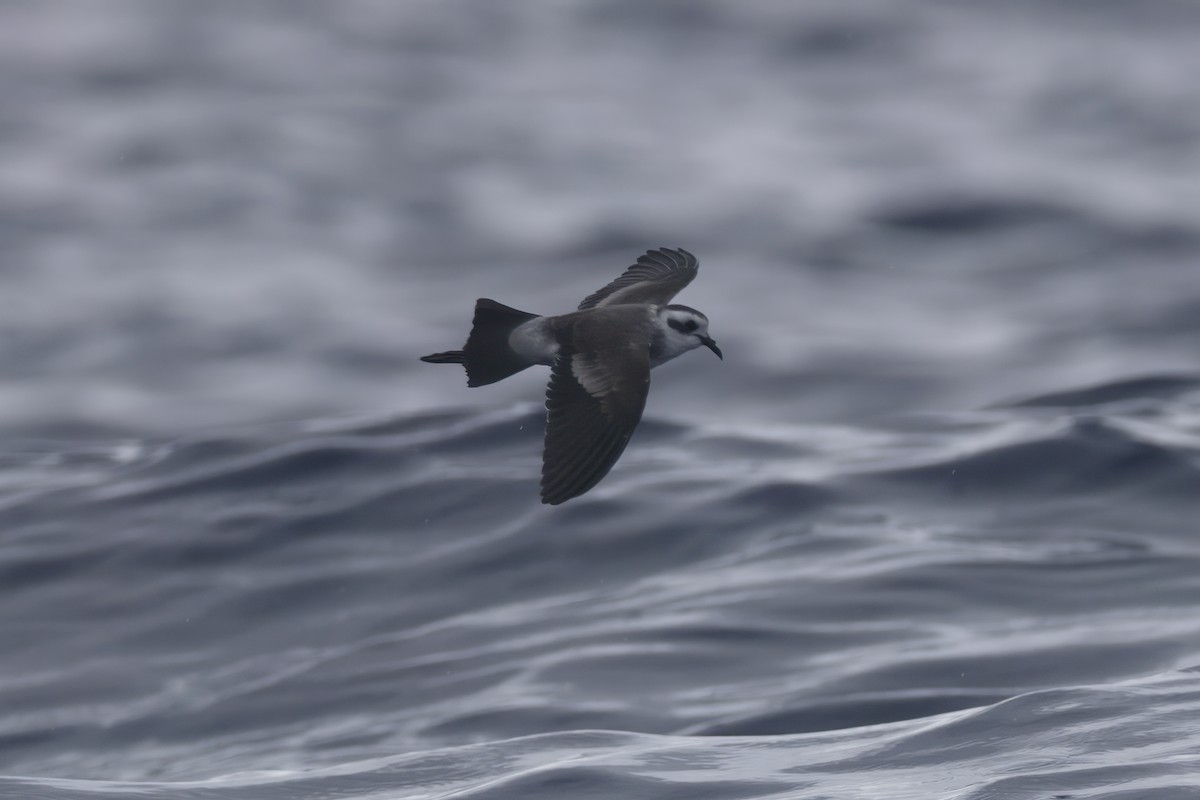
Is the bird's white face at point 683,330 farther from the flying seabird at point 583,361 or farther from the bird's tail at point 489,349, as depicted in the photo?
the bird's tail at point 489,349

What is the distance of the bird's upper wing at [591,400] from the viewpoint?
6117 millimetres

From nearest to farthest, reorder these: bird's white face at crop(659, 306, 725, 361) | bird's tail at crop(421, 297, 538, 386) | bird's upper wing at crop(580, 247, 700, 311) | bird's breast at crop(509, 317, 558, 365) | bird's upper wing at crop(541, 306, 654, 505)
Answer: bird's upper wing at crop(541, 306, 654, 505) → bird's tail at crop(421, 297, 538, 386) → bird's breast at crop(509, 317, 558, 365) → bird's white face at crop(659, 306, 725, 361) → bird's upper wing at crop(580, 247, 700, 311)

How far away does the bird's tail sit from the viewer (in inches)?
262

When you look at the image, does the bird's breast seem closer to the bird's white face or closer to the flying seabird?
the flying seabird

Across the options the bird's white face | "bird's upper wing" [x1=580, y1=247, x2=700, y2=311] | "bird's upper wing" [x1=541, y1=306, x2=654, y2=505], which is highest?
"bird's upper wing" [x1=580, y1=247, x2=700, y2=311]

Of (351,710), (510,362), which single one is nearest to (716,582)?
(351,710)

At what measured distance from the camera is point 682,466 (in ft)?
46.8

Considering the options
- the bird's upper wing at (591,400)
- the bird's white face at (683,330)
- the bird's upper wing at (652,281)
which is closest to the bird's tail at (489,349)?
the bird's upper wing at (591,400)

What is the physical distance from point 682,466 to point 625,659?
9.98 ft

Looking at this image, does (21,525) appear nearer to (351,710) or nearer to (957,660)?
(351,710)

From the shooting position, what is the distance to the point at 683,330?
277 inches

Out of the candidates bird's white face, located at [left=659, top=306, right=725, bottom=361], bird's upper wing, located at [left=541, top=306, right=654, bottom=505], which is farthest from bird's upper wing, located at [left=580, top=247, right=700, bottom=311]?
bird's upper wing, located at [left=541, top=306, right=654, bottom=505]

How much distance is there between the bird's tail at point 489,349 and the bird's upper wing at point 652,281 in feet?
3.19

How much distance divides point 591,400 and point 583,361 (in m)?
0.29
